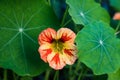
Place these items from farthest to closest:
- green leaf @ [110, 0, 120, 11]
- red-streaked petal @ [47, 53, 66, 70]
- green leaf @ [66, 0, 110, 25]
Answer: green leaf @ [110, 0, 120, 11] → green leaf @ [66, 0, 110, 25] → red-streaked petal @ [47, 53, 66, 70]

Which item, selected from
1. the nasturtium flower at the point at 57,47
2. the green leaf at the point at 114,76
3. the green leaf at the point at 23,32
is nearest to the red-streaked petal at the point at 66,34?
the nasturtium flower at the point at 57,47

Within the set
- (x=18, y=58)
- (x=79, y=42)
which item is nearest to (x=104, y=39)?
(x=79, y=42)

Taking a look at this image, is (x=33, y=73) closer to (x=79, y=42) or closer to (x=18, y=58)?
(x=18, y=58)

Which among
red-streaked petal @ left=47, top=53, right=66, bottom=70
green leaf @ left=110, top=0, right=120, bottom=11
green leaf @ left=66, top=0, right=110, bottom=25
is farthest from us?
green leaf @ left=110, top=0, right=120, bottom=11

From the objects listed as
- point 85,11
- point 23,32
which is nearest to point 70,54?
point 23,32

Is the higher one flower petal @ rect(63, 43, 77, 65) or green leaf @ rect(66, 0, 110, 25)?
green leaf @ rect(66, 0, 110, 25)

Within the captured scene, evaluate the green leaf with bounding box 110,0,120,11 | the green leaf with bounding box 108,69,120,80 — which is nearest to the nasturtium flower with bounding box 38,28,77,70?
the green leaf with bounding box 108,69,120,80

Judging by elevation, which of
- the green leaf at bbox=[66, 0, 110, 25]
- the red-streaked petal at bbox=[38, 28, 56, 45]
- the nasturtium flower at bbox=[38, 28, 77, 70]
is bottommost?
the nasturtium flower at bbox=[38, 28, 77, 70]

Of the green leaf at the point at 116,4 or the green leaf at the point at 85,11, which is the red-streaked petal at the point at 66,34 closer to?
the green leaf at the point at 85,11

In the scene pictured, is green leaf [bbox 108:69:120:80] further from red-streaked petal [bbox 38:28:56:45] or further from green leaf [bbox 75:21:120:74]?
red-streaked petal [bbox 38:28:56:45]
